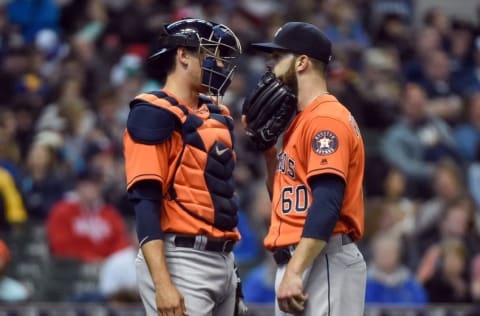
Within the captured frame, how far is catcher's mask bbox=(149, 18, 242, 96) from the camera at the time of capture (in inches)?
251

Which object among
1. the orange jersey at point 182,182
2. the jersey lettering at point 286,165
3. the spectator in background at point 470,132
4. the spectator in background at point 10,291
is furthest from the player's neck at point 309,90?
the spectator in background at point 470,132

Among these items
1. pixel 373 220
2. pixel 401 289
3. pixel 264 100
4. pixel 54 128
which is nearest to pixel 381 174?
pixel 373 220

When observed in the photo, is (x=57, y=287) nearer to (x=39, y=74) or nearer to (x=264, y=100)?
(x=39, y=74)

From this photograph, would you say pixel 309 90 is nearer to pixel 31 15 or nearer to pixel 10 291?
pixel 10 291

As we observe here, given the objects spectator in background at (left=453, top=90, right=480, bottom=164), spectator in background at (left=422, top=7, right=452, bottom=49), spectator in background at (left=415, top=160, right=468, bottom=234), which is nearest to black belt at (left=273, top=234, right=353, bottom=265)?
spectator in background at (left=415, top=160, right=468, bottom=234)

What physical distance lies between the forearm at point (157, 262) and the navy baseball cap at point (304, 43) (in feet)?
3.47

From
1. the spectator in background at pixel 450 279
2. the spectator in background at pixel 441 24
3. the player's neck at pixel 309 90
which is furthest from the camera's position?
the spectator in background at pixel 441 24

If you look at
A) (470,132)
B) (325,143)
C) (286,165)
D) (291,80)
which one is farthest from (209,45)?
(470,132)

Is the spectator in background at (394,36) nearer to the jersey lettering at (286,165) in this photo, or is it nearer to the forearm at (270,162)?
the forearm at (270,162)

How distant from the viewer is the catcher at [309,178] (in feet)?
19.6

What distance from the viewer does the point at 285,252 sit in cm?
620

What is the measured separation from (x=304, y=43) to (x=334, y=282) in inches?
42.9

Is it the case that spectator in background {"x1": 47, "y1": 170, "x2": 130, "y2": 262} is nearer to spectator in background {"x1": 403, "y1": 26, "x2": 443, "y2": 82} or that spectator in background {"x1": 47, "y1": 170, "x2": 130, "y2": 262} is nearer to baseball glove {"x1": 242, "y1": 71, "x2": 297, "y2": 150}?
spectator in background {"x1": 403, "y1": 26, "x2": 443, "y2": 82}

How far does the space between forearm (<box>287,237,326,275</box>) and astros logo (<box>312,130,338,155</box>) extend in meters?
0.40
